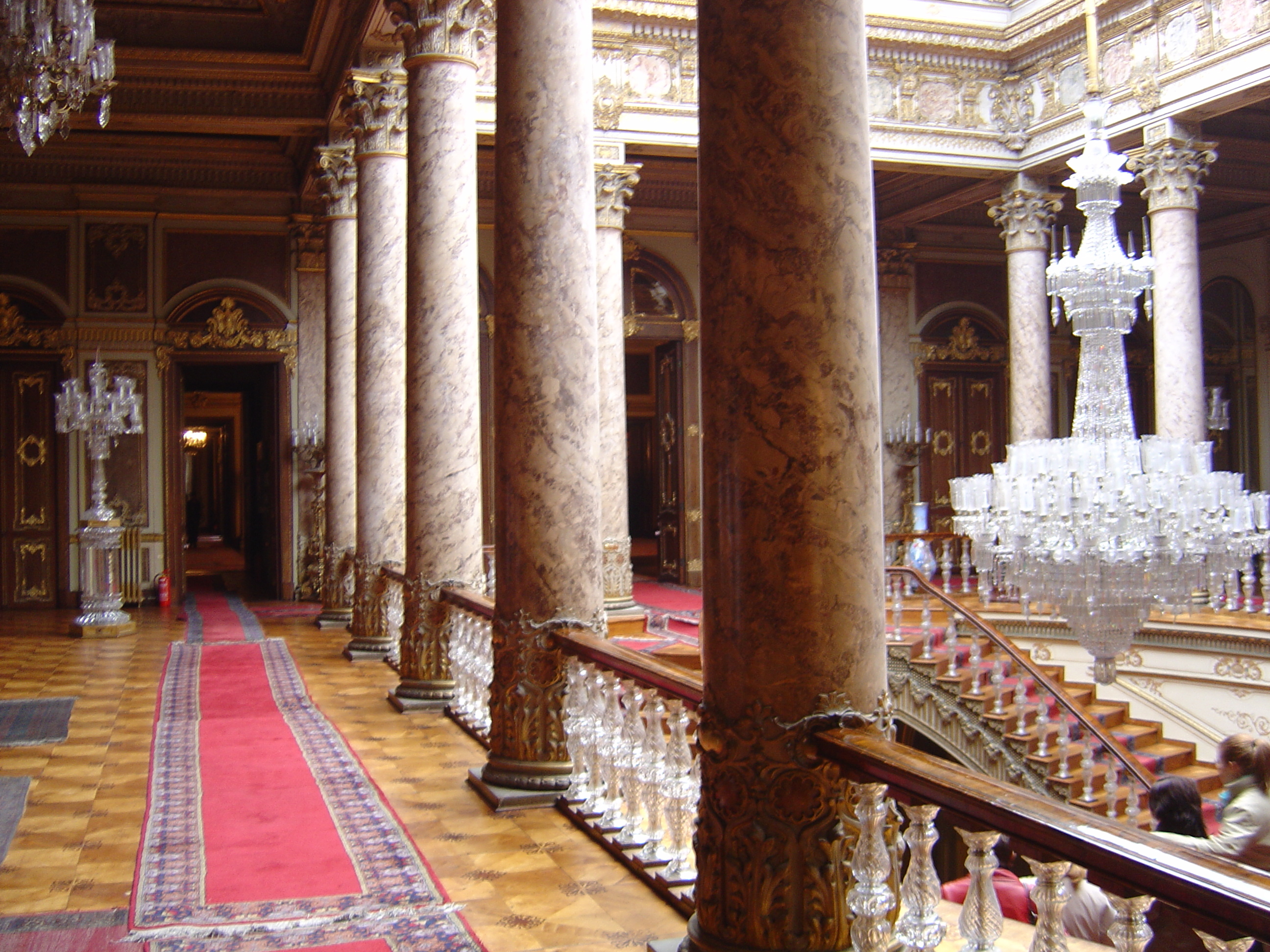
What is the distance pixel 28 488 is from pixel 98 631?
3.45 metres

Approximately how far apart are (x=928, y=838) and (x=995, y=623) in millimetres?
10183

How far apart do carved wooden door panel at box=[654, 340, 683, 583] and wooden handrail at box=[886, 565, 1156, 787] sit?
4.96 meters

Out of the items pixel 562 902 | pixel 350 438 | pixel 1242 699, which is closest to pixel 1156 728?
pixel 1242 699

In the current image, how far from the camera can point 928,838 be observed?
249cm

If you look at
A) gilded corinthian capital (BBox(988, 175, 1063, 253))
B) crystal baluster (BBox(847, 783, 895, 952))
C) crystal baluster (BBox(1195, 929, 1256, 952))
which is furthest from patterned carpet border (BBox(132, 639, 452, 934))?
gilded corinthian capital (BBox(988, 175, 1063, 253))

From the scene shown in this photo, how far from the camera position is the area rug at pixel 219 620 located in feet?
36.5

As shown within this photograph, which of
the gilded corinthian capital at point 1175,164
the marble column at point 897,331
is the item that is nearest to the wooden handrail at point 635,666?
the gilded corinthian capital at point 1175,164

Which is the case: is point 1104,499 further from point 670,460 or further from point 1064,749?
point 670,460

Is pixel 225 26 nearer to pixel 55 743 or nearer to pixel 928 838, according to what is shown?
pixel 55 743

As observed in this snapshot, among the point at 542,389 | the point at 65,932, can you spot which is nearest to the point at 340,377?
the point at 542,389

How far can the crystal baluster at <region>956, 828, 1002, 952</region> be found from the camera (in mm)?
2266

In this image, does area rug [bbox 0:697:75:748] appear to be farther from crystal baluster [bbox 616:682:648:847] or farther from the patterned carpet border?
crystal baluster [bbox 616:682:648:847]

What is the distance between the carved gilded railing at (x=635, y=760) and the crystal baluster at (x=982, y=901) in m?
1.20

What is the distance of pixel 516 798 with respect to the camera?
16.2 ft
